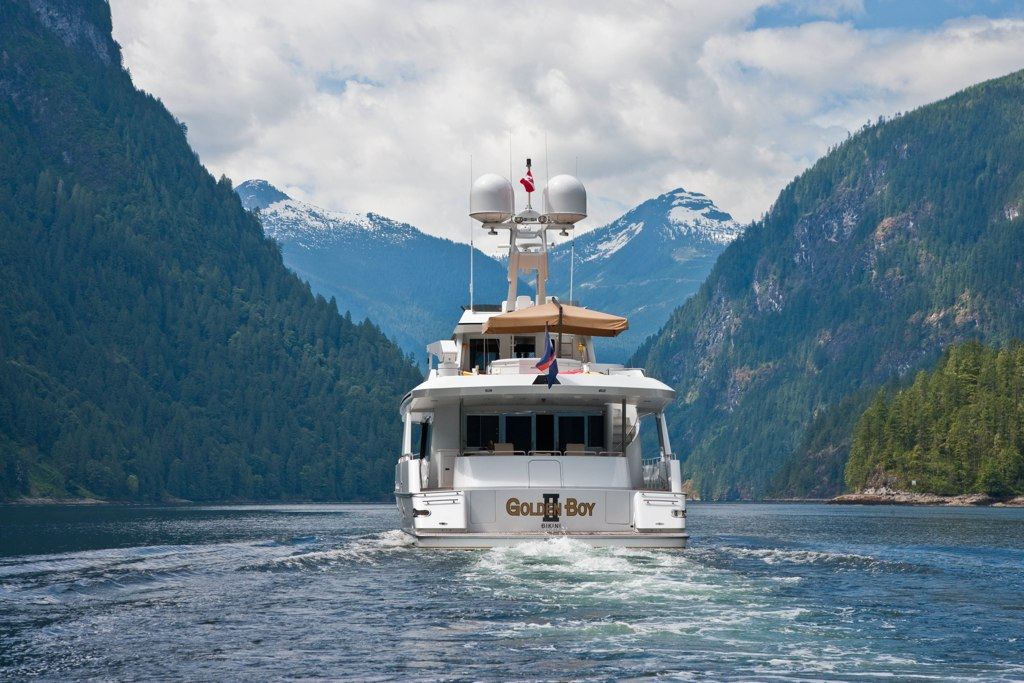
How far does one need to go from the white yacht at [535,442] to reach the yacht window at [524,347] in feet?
0.12

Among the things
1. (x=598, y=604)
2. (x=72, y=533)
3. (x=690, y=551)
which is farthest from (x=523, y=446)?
(x=72, y=533)

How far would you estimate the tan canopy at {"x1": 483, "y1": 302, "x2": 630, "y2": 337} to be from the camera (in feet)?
149

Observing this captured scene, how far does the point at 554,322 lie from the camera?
147ft

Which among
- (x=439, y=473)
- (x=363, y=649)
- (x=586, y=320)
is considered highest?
(x=586, y=320)

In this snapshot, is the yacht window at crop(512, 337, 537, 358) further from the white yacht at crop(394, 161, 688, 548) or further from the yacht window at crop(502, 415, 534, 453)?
the yacht window at crop(502, 415, 534, 453)

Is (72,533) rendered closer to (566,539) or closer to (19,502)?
(566,539)

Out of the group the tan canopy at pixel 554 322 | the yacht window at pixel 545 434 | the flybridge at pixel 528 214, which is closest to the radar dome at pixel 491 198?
the flybridge at pixel 528 214

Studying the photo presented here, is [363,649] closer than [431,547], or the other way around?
[363,649]

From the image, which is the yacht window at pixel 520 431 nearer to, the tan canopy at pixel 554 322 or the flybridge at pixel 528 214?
the tan canopy at pixel 554 322

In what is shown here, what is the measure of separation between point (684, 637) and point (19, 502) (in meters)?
187

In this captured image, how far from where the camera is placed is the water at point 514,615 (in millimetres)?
22828

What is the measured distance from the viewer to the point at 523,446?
148 ft

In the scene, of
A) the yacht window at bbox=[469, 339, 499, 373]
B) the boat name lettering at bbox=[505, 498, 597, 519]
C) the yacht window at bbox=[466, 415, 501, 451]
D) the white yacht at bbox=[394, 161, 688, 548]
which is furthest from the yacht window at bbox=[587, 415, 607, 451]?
the yacht window at bbox=[469, 339, 499, 373]

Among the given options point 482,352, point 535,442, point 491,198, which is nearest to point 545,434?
point 535,442
